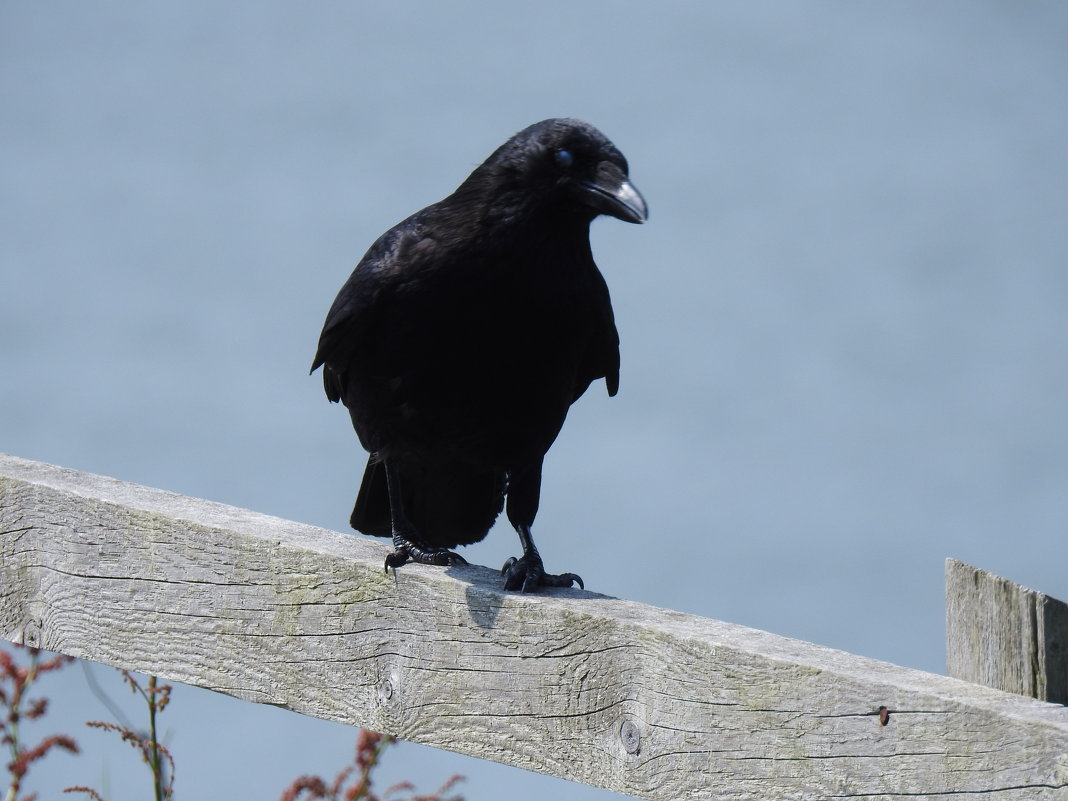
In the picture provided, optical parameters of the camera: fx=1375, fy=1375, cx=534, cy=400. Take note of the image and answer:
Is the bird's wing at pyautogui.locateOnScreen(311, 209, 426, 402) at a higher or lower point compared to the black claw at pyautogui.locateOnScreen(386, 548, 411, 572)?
higher

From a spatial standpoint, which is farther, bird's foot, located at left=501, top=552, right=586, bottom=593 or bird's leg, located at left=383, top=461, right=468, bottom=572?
bird's leg, located at left=383, top=461, right=468, bottom=572

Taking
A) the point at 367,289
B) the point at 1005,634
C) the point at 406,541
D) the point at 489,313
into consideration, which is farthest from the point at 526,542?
the point at 1005,634

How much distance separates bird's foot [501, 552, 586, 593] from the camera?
257 centimetres

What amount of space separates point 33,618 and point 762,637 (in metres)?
1.50

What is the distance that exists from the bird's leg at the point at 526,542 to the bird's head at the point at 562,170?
660 mm

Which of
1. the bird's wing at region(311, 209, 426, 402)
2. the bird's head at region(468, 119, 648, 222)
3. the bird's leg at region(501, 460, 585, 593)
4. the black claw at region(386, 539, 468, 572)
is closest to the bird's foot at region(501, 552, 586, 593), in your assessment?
the bird's leg at region(501, 460, 585, 593)

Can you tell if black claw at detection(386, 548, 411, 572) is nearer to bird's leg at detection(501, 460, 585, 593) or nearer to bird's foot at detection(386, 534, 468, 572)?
bird's foot at detection(386, 534, 468, 572)

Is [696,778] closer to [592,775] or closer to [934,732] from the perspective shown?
[592,775]

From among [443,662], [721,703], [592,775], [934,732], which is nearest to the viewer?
[934,732]

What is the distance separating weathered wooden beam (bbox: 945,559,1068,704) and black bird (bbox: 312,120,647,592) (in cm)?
117

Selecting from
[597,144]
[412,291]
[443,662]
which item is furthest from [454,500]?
[443,662]

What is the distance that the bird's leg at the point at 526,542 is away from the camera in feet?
8.66

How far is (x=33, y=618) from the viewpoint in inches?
107

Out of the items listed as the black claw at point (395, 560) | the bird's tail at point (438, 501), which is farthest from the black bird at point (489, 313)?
the black claw at point (395, 560)
